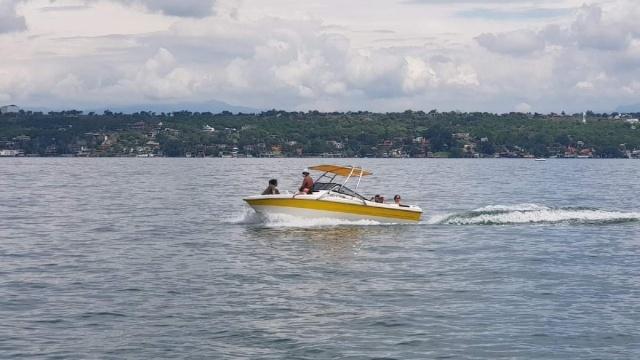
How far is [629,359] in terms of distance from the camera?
18.7 metres

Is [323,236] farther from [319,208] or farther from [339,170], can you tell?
[339,170]

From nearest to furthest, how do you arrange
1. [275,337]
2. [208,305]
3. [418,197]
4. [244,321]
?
[275,337] → [244,321] → [208,305] → [418,197]

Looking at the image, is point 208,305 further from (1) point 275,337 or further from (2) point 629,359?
(2) point 629,359

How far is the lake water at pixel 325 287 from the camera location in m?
19.7

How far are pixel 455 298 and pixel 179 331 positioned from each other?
7738 mm

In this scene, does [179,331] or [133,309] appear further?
[133,309]

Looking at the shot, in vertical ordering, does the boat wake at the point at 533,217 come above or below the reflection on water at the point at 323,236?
above

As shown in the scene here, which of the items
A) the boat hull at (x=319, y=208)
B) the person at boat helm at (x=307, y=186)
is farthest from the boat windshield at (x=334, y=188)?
the boat hull at (x=319, y=208)

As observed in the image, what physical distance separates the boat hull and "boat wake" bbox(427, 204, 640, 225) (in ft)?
12.3

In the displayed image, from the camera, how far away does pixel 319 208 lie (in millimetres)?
40969

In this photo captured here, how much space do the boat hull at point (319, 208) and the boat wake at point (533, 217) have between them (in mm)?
3764

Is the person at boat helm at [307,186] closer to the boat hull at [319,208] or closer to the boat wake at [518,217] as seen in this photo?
the boat hull at [319,208]

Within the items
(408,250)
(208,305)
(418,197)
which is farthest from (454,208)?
(208,305)

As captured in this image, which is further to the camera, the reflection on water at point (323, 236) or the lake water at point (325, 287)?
the reflection on water at point (323, 236)
